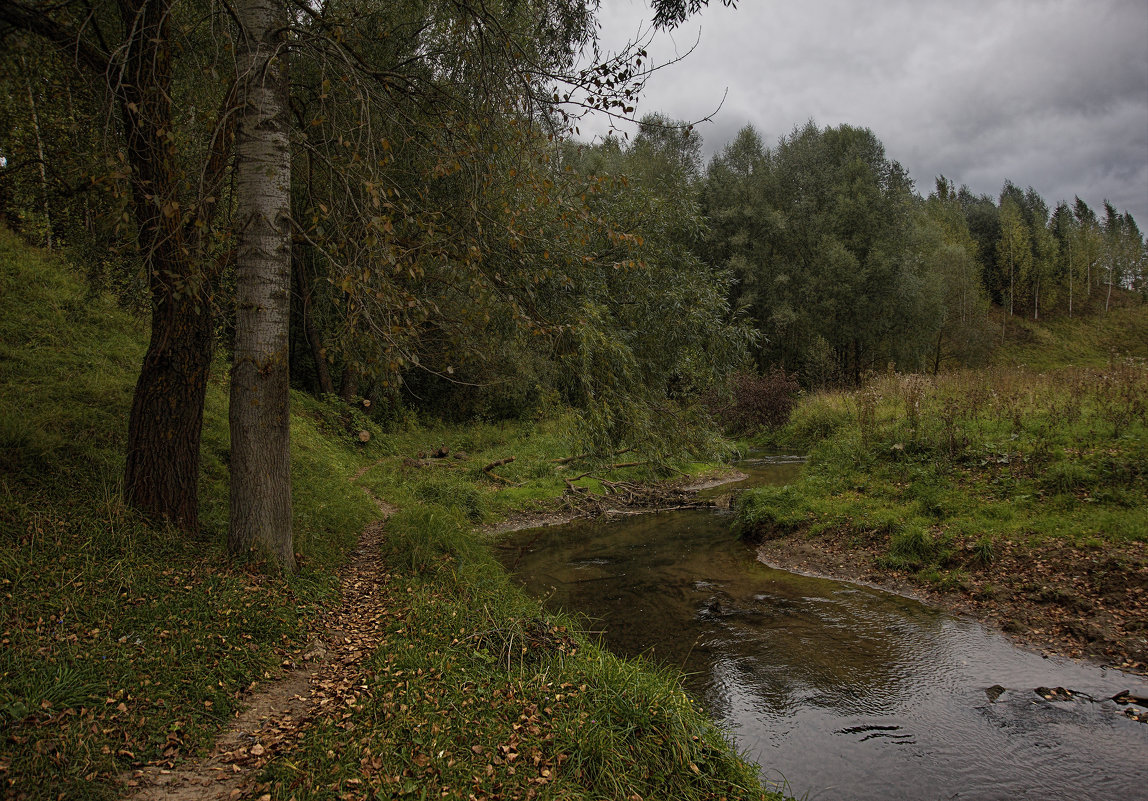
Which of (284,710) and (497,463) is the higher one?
(497,463)

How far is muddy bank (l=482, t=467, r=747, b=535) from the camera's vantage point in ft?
43.1

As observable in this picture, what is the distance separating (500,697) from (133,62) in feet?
21.2

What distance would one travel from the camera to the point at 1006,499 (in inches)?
364

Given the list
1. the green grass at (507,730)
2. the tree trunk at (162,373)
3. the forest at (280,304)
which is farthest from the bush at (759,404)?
the tree trunk at (162,373)

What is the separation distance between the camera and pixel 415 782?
10.8ft

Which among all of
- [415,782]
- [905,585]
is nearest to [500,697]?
[415,782]

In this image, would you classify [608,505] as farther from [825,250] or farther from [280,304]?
[825,250]

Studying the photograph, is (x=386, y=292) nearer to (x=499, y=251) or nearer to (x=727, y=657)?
(x=499, y=251)

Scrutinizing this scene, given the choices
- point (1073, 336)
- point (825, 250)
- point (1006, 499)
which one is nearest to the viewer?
point (1006, 499)

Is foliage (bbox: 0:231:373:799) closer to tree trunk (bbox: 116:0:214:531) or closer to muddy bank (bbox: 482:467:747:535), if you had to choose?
tree trunk (bbox: 116:0:214:531)

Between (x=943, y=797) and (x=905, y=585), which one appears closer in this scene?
(x=943, y=797)

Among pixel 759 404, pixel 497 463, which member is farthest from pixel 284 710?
pixel 759 404

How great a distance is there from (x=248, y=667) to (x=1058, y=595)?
861 centimetres

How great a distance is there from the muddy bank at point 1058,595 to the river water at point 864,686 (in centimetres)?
34
